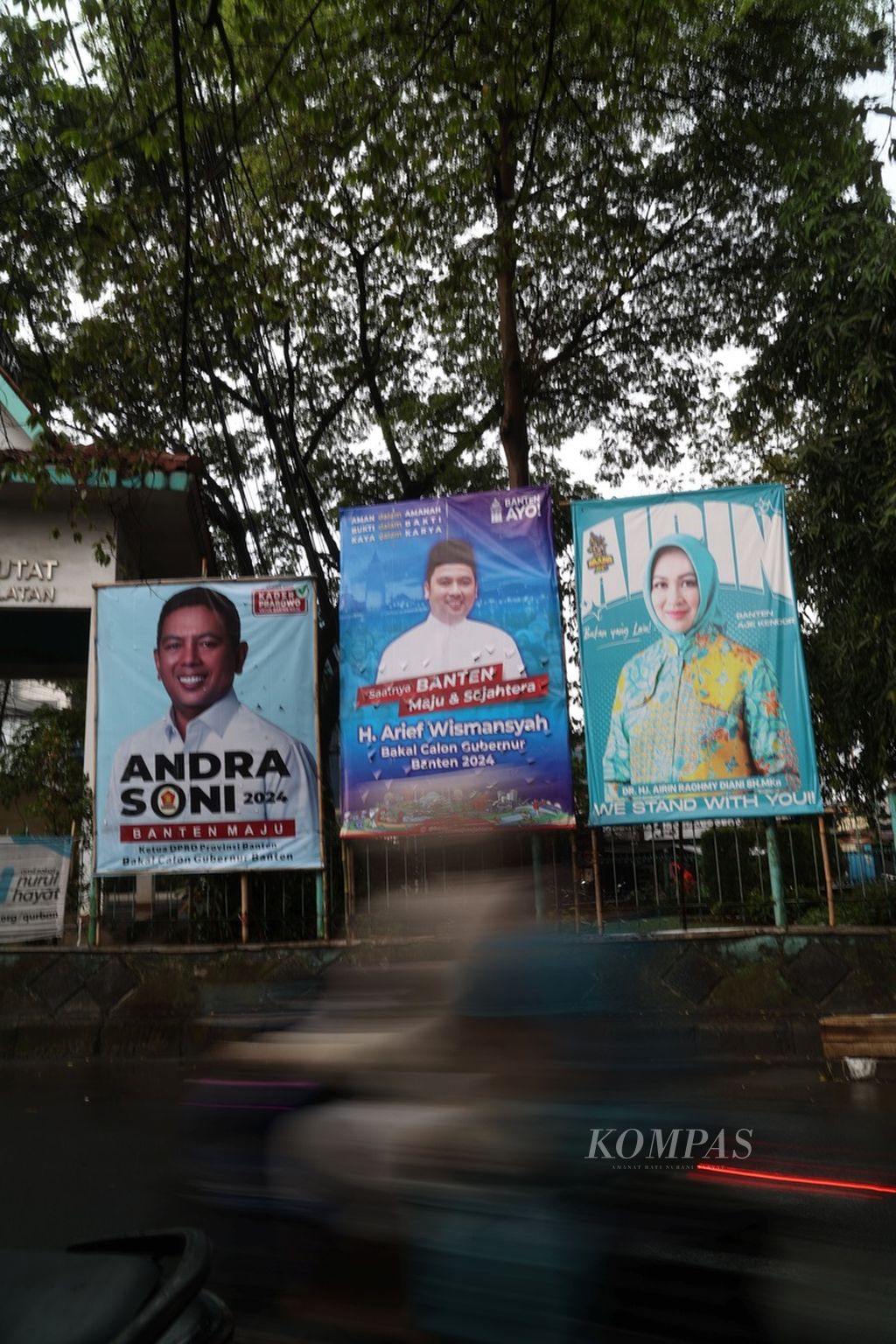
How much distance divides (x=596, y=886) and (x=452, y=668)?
7.39ft

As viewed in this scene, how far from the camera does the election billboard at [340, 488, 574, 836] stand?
9.19 metres

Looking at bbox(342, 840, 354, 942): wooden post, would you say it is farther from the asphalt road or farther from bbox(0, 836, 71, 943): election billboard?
bbox(0, 836, 71, 943): election billboard

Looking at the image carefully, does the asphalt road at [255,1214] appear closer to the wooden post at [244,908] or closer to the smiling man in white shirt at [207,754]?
the wooden post at [244,908]

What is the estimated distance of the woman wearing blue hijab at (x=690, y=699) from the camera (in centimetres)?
907

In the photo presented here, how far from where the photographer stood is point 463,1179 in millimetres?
2838

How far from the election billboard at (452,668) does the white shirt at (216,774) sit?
1.59 feet

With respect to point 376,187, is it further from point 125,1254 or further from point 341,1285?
point 125,1254

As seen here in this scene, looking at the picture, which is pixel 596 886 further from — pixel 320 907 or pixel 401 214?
pixel 401 214

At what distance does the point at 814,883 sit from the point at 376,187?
6938mm

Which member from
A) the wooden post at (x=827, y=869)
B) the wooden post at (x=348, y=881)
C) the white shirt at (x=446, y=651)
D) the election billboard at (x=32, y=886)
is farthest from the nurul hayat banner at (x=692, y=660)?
the election billboard at (x=32, y=886)

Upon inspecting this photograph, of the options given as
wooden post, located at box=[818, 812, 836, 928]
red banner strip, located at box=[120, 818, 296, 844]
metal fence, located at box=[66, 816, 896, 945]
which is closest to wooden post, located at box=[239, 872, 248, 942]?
metal fence, located at box=[66, 816, 896, 945]

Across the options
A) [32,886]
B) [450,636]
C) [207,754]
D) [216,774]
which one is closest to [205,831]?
[216,774]

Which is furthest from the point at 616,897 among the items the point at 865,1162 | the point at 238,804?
the point at 865,1162

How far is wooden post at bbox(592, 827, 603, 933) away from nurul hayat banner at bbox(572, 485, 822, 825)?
235 mm
